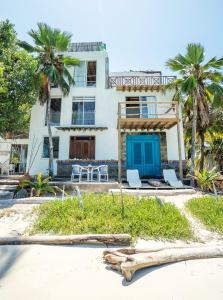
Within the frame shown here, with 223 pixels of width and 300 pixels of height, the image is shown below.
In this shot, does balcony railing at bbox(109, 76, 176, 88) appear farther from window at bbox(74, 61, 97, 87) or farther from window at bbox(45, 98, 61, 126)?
window at bbox(45, 98, 61, 126)

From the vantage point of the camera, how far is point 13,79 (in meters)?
11.3

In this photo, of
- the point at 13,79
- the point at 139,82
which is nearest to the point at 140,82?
the point at 139,82

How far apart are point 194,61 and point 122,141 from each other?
7012 mm

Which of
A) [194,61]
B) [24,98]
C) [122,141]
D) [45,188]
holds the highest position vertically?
[194,61]

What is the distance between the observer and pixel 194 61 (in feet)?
43.3

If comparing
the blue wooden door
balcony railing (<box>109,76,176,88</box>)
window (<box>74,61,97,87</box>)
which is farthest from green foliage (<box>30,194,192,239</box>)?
window (<box>74,61,97,87</box>)

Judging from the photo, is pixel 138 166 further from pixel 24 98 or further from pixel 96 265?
pixel 96 265

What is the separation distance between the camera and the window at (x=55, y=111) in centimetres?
1603

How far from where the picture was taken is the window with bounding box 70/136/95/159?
49.9ft

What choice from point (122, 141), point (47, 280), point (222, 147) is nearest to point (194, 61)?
point (122, 141)

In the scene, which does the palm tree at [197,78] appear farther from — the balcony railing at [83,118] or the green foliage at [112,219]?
the green foliage at [112,219]

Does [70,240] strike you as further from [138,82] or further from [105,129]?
[138,82]

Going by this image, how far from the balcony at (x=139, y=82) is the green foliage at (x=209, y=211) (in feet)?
32.9

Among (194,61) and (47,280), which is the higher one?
(194,61)
